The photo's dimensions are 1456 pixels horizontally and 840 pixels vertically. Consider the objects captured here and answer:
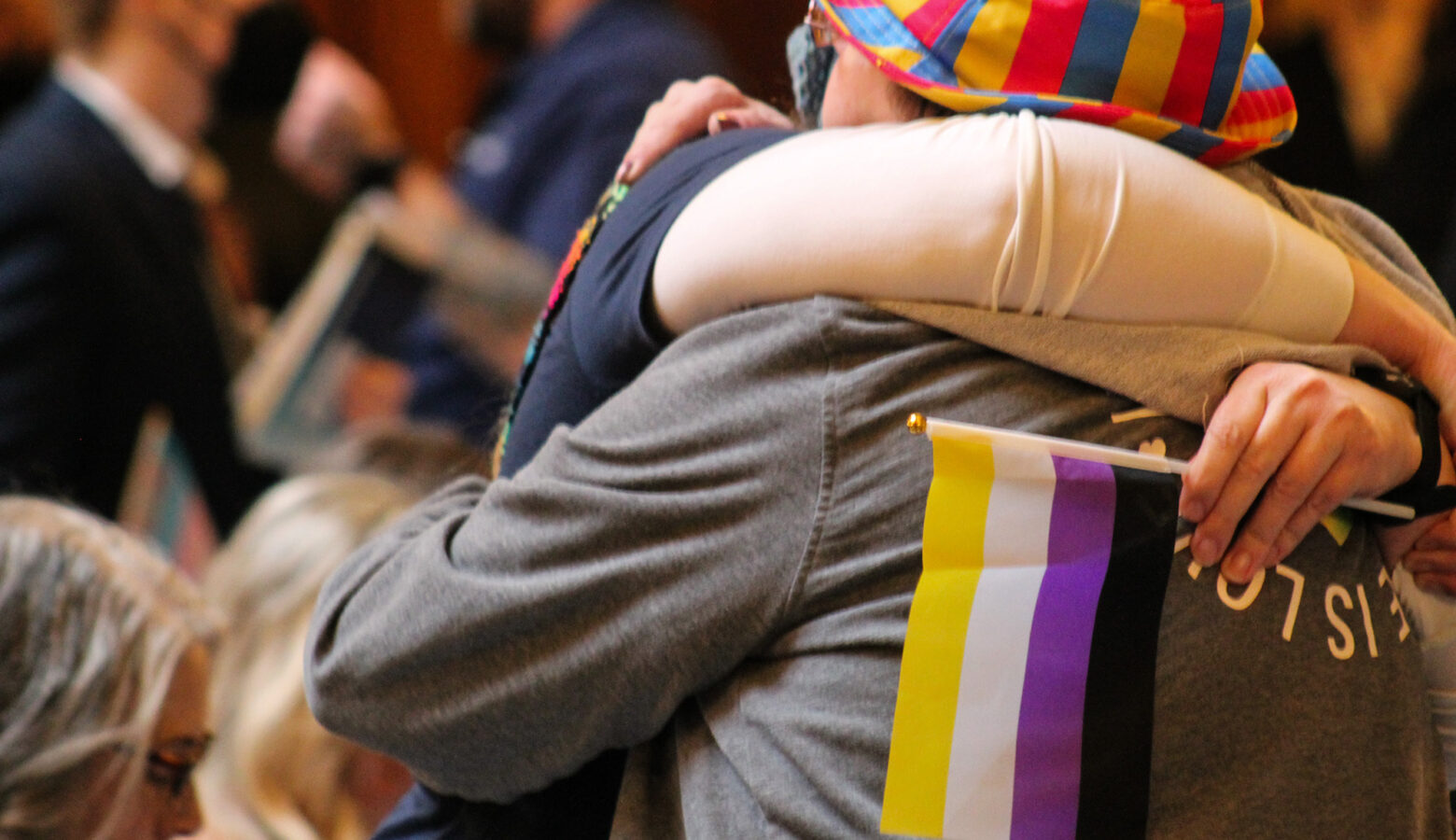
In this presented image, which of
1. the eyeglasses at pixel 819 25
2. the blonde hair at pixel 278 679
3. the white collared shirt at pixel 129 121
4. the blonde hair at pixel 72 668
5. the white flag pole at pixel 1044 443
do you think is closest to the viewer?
the white flag pole at pixel 1044 443

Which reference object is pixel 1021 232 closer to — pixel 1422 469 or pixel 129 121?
pixel 1422 469

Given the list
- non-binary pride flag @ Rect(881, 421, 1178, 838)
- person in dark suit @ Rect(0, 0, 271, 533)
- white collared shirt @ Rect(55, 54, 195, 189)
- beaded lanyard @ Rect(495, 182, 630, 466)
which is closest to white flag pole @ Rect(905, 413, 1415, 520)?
non-binary pride flag @ Rect(881, 421, 1178, 838)

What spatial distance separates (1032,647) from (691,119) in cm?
44

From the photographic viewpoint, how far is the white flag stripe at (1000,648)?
72 centimetres

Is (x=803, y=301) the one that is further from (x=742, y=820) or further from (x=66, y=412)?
(x=66, y=412)

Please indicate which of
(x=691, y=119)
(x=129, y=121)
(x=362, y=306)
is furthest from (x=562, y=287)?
(x=129, y=121)

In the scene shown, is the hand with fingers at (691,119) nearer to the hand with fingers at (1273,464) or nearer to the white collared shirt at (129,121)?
the hand with fingers at (1273,464)

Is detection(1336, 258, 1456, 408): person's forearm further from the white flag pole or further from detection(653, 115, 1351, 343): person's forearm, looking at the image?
the white flag pole

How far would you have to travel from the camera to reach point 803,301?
2.49ft

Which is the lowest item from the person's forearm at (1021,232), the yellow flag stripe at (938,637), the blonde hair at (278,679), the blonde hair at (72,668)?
the blonde hair at (278,679)

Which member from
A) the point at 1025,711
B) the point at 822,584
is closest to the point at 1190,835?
the point at 1025,711

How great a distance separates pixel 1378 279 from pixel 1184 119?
0.16 metres

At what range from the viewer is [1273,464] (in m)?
0.73

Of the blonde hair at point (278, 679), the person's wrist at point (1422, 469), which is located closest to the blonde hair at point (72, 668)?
the blonde hair at point (278, 679)
